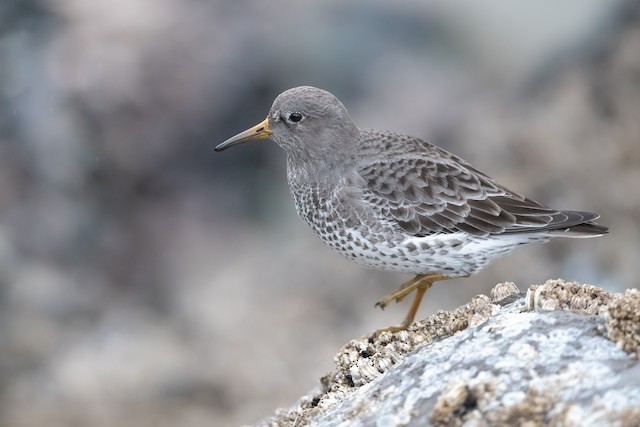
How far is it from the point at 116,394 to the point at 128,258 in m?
1.82

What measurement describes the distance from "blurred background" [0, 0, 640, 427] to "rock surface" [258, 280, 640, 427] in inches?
223

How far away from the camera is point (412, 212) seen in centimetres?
711

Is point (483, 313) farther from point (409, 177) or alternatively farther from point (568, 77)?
point (568, 77)

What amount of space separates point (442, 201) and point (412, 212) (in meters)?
0.26

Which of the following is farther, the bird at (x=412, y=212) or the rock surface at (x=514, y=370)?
the bird at (x=412, y=212)

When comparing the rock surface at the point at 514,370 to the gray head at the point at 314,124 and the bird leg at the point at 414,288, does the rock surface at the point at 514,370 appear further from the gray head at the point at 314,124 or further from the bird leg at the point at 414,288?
the gray head at the point at 314,124

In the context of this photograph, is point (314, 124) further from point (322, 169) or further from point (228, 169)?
point (228, 169)

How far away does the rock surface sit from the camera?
13.7ft

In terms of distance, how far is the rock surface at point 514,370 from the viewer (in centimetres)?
417

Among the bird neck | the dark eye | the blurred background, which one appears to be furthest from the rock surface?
the blurred background

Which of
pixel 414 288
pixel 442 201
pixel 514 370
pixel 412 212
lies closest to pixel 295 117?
pixel 412 212

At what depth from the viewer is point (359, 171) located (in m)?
7.40

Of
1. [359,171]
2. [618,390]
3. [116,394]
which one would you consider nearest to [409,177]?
[359,171]

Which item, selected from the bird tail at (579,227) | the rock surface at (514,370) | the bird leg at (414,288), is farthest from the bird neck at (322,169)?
the rock surface at (514,370)
